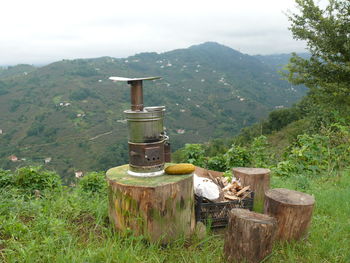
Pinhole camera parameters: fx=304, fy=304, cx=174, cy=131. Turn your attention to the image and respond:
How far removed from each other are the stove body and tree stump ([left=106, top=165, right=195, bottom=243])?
6.2 inches

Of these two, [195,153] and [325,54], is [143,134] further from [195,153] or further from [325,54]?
[325,54]

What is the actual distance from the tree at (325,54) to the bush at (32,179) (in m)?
10.9

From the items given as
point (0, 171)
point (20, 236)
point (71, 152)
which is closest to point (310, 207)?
point (20, 236)

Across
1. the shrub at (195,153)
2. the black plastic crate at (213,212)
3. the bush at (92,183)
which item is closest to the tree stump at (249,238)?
the black plastic crate at (213,212)

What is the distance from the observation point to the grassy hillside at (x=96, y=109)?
6378 centimetres

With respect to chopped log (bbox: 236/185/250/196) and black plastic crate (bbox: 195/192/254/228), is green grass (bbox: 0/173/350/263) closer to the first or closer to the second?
black plastic crate (bbox: 195/192/254/228)

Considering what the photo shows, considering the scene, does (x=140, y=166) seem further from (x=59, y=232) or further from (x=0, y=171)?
(x=0, y=171)

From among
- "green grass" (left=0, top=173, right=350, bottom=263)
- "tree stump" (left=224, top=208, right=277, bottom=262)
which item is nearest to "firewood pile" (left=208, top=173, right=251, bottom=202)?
"green grass" (left=0, top=173, right=350, bottom=263)

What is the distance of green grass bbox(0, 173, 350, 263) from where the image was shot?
2732 mm

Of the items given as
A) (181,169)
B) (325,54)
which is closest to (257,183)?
(181,169)

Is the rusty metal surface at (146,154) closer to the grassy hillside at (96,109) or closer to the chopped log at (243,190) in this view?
the chopped log at (243,190)

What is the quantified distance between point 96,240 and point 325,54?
13.2 m

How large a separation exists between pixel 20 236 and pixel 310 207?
9.96 feet

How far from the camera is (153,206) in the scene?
3.17 meters
